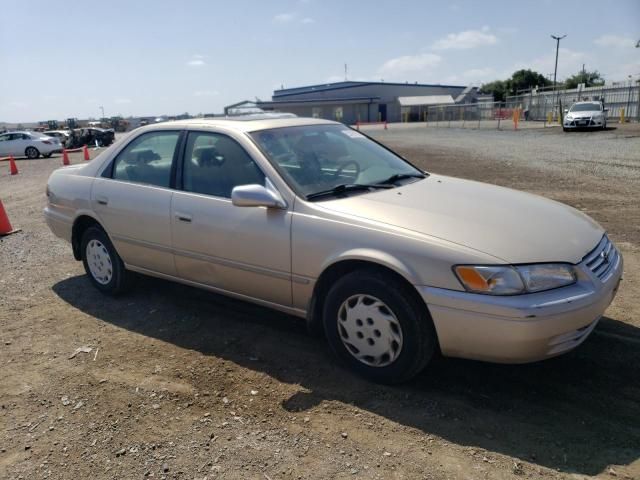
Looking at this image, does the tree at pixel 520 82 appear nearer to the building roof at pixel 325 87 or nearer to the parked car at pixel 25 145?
the building roof at pixel 325 87

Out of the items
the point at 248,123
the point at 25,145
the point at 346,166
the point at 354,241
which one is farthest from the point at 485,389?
the point at 25,145

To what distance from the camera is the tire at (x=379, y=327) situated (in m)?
3.04

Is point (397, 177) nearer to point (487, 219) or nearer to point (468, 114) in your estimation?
point (487, 219)

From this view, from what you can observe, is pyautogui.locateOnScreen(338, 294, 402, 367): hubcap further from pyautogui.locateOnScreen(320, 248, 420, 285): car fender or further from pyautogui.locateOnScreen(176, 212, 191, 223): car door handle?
pyautogui.locateOnScreen(176, 212, 191, 223): car door handle

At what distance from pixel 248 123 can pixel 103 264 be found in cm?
205

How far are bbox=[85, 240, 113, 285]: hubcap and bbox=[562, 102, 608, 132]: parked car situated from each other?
28702 mm

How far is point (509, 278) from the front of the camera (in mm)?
2799

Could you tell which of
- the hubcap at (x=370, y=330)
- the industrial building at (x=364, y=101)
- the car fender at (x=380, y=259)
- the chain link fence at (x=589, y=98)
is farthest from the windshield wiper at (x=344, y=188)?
the industrial building at (x=364, y=101)

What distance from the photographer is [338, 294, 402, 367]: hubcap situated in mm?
3164

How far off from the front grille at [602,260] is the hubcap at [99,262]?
Result: 3964 millimetres

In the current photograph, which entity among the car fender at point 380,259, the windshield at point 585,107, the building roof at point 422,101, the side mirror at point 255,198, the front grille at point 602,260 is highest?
the building roof at point 422,101

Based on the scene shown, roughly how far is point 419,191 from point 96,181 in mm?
2968

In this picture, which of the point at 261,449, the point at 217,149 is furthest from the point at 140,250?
the point at 261,449

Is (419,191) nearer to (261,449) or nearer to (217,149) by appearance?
(217,149)
